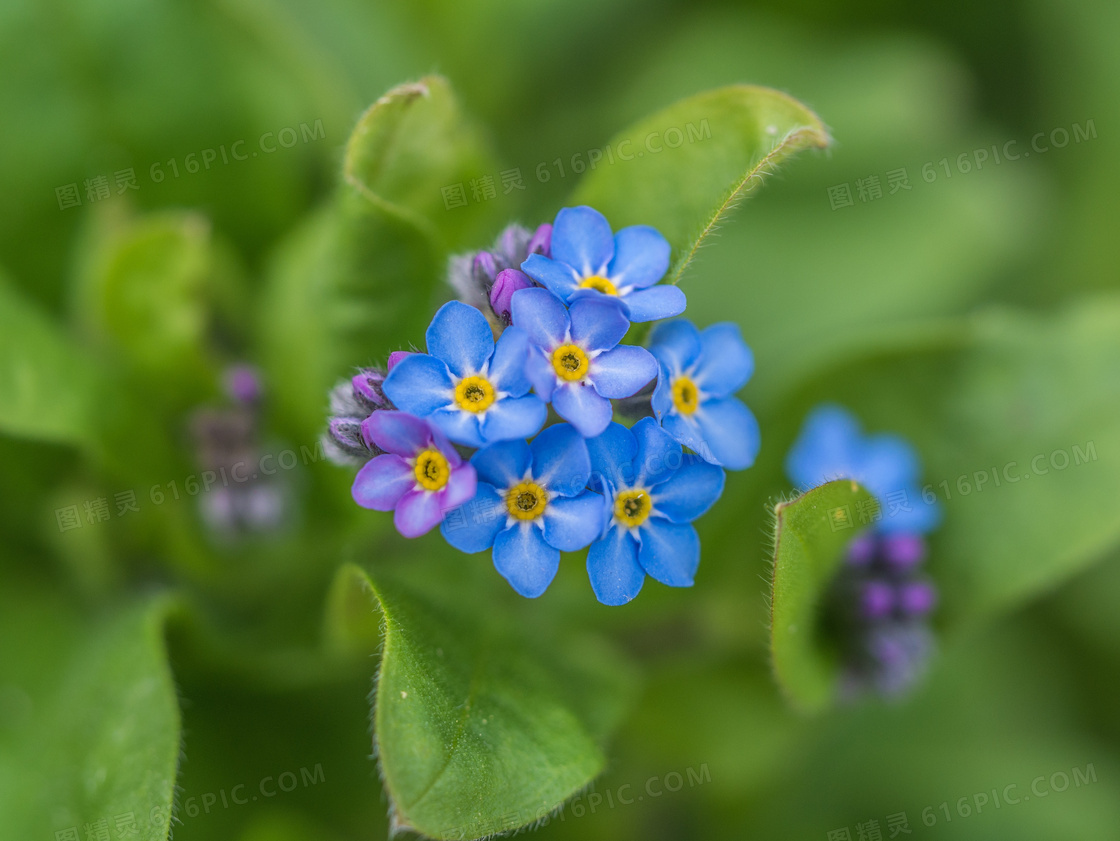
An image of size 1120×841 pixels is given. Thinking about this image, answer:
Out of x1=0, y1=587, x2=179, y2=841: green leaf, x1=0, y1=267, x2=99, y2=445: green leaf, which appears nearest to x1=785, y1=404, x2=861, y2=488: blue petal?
x1=0, y1=587, x2=179, y2=841: green leaf

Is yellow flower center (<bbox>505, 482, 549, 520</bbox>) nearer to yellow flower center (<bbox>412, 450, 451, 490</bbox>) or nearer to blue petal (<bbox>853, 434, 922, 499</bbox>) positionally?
yellow flower center (<bbox>412, 450, 451, 490</bbox>)

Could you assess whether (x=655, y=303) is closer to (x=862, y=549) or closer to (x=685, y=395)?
(x=685, y=395)

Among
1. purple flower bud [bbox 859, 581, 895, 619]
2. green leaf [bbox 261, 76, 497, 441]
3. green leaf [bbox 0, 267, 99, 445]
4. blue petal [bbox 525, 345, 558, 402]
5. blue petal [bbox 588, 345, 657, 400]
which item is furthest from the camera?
purple flower bud [bbox 859, 581, 895, 619]

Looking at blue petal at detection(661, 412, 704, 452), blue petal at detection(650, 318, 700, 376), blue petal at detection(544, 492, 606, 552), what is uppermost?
blue petal at detection(650, 318, 700, 376)

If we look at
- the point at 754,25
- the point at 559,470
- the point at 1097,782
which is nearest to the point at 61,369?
the point at 559,470

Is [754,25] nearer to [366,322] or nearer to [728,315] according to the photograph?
[728,315]

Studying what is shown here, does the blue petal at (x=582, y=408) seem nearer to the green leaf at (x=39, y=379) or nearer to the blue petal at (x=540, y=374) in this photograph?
the blue petal at (x=540, y=374)

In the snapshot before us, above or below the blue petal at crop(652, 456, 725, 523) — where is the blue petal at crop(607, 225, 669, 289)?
above
